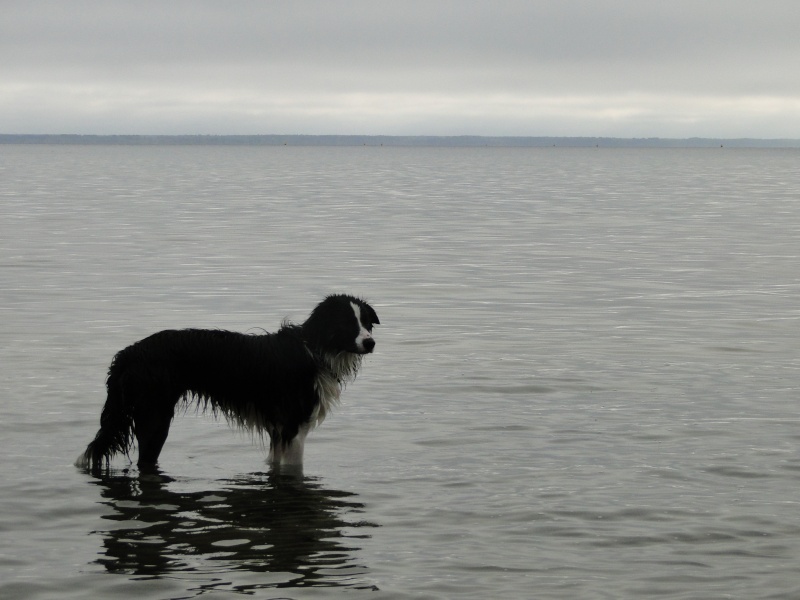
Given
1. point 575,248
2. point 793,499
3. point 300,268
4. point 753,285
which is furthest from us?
point 575,248

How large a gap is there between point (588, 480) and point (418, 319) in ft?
28.7

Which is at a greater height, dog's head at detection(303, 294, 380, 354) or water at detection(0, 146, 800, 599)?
dog's head at detection(303, 294, 380, 354)

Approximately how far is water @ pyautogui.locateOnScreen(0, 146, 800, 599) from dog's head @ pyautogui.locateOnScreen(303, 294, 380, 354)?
1028 mm

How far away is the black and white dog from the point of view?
973cm

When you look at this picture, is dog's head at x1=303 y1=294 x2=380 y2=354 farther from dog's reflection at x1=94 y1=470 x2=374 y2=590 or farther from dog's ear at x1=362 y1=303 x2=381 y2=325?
dog's reflection at x1=94 y1=470 x2=374 y2=590

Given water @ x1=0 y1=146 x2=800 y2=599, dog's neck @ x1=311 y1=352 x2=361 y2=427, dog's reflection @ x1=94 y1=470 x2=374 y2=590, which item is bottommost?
dog's reflection @ x1=94 y1=470 x2=374 y2=590

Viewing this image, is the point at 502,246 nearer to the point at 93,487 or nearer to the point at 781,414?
the point at 781,414

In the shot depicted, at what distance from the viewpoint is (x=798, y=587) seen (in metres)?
7.25

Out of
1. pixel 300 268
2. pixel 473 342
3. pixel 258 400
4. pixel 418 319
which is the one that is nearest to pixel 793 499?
pixel 258 400

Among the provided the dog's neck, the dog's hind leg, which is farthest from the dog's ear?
the dog's hind leg

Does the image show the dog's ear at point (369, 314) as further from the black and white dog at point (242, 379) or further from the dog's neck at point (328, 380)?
the dog's neck at point (328, 380)

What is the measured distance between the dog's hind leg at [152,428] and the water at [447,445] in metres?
0.17

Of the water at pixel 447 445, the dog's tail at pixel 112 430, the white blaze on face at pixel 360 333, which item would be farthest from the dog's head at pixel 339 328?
the dog's tail at pixel 112 430

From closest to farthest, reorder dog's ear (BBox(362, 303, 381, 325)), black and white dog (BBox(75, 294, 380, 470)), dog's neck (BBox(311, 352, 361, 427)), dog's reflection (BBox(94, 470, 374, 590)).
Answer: dog's reflection (BBox(94, 470, 374, 590)) → black and white dog (BBox(75, 294, 380, 470)) → dog's neck (BBox(311, 352, 361, 427)) → dog's ear (BBox(362, 303, 381, 325))
